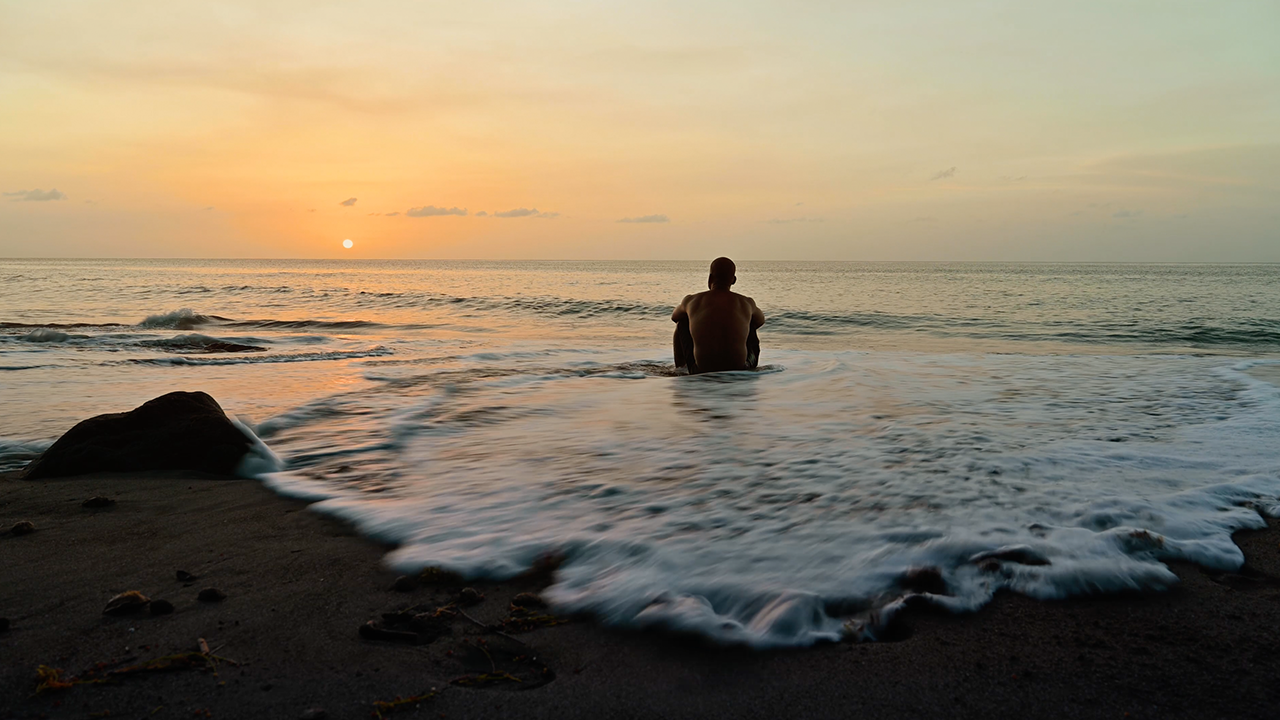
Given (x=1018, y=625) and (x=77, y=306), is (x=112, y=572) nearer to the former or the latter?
(x=1018, y=625)

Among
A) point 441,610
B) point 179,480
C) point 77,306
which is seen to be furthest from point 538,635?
point 77,306

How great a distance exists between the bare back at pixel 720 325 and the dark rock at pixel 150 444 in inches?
183

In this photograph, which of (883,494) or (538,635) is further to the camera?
(883,494)

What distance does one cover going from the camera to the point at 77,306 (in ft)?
69.1

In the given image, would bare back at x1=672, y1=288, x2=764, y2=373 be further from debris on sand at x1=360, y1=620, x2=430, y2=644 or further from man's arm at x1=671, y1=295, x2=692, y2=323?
debris on sand at x1=360, y1=620, x2=430, y2=644

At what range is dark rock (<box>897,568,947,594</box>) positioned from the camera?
245 cm

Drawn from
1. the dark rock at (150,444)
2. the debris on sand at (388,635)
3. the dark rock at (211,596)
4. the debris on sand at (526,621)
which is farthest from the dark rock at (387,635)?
the dark rock at (150,444)

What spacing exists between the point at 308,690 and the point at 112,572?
49.6 inches

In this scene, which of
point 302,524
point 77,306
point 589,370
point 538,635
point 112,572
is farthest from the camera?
point 77,306

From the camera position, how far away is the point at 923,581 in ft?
8.20

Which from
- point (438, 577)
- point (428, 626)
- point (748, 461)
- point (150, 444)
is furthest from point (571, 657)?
point (150, 444)

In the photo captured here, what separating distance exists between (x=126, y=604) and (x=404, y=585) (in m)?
0.80

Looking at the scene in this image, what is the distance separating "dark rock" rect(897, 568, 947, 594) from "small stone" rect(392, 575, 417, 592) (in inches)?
63.5

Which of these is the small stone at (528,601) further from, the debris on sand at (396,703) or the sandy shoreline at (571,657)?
the debris on sand at (396,703)
